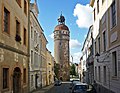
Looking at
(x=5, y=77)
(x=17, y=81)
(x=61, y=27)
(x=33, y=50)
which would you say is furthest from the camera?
(x=61, y=27)

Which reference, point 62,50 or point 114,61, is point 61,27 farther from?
point 114,61

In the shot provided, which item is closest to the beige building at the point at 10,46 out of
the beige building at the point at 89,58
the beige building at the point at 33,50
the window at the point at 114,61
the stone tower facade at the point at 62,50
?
the window at the point at 114,61

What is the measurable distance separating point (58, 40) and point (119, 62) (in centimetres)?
8238

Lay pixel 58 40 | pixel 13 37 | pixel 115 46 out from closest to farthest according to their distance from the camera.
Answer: pixel 115 46, pixel 13 37, pixel 58 40

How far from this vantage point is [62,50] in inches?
3885

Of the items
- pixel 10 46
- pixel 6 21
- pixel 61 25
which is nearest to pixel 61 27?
pixel 61 25

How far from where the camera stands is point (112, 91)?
2000 cm

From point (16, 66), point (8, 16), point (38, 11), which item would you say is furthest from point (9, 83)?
point (38, 11)

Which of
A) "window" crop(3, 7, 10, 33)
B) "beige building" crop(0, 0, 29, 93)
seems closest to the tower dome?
"beige building" crop(0, 0, 29, 93)

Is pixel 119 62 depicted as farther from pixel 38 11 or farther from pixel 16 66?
pixel 38 11

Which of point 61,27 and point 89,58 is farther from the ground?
point 61,27

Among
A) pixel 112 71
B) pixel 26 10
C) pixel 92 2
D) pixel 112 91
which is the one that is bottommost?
pixel 112 91

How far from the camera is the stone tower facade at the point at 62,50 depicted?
98875 mm

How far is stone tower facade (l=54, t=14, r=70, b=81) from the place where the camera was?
324ft
